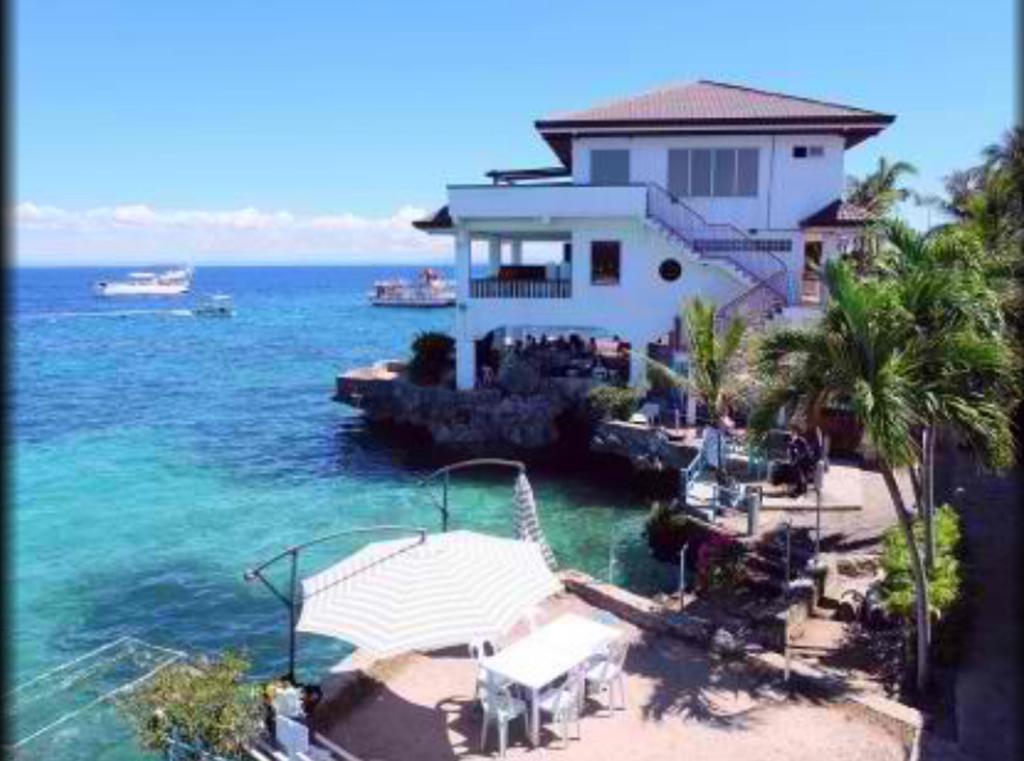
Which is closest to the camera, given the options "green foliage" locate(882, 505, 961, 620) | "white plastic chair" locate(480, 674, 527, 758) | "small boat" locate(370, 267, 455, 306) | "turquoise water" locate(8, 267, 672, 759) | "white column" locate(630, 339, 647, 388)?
"white plastic chair" locate(480, 674, 527, 758)

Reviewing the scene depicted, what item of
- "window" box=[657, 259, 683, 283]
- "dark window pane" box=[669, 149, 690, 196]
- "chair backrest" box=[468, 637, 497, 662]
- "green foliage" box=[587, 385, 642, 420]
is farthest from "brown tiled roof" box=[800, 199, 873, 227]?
"chair backrest" box=[468, 637, 497, 662]

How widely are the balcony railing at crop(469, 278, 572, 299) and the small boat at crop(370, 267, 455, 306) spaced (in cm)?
9888

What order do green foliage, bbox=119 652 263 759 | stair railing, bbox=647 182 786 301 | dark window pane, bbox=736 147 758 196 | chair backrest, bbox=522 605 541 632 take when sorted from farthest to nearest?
dark window pane, bbox=736 147 758 196 < stair railing, bbox=647 182 786 301 < chair backrest, bbox=522 605 541 632 < green foliage, bbox=119 652 263 759

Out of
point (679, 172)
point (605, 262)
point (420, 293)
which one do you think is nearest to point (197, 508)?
point (605, 262)

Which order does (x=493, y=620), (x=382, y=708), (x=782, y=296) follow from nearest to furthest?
(x=493, y=620) → (x=382, y=708) → (x=782, y=296)

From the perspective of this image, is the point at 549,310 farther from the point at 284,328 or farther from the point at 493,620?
the point at 284,328

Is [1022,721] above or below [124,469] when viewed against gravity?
above

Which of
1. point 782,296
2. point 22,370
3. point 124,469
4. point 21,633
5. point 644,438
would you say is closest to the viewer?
point 21,633

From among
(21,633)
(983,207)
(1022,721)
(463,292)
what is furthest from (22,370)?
(1022,721)

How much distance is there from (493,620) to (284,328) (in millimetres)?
100030

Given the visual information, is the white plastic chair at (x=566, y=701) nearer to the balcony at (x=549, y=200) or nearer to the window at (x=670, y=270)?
the balcony at (x=549, y=200)

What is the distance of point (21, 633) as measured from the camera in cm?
1839

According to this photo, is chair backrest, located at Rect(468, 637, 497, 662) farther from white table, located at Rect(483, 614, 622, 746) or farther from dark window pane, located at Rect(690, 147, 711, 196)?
dark window pane, located at Rect(690, 147, 711, 196)

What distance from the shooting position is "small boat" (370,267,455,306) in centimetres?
13112
